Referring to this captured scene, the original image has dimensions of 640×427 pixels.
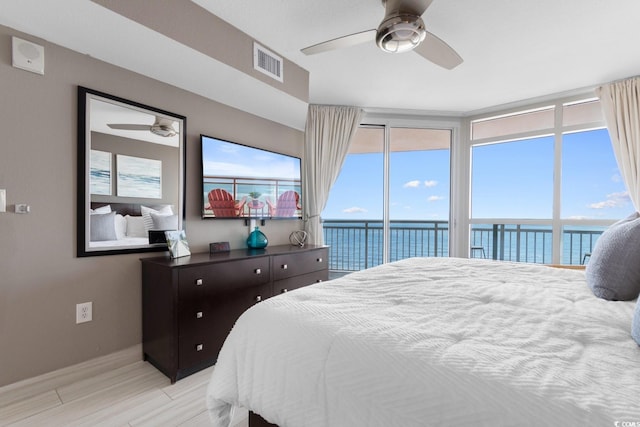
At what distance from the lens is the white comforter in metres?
0.59

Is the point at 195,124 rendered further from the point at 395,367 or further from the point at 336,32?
the point at 395,367

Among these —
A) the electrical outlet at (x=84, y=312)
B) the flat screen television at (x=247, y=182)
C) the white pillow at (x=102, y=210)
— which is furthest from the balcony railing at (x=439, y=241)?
the electrical outlet at (x=84, y=312)

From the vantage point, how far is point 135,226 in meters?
2.10

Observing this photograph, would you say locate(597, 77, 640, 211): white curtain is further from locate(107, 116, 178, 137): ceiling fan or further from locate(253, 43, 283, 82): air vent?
locate(107, 116, 178, 137): ceiling fan

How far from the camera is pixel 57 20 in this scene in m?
1.55

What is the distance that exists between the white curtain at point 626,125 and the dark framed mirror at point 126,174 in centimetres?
410

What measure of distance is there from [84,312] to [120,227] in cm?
56

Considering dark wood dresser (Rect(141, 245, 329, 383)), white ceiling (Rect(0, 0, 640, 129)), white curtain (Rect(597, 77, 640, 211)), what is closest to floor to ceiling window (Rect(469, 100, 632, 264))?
white curtain (Rect(597, 77, 640, 211))

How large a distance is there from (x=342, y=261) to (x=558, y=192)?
315 cm

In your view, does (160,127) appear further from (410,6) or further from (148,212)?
(410,6)

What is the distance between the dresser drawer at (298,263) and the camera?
2547 millimetres

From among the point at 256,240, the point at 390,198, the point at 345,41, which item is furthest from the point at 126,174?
the point at 390,198

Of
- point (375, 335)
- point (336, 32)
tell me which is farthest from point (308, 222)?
point (375, 335)

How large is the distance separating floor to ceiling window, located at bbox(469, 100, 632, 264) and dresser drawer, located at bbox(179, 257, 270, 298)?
3.06 m
